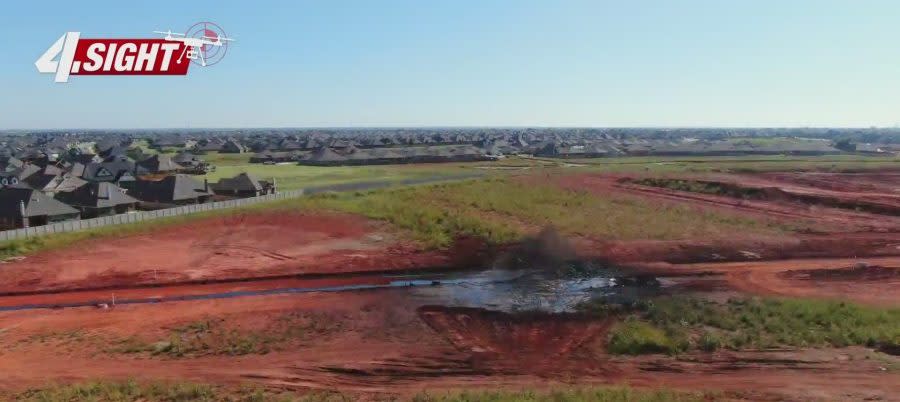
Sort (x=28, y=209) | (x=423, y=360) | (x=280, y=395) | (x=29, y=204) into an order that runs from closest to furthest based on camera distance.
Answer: (x=280, y=395) → (x=423, y=360) → (x=28, y=209) → (x=29, y=204)

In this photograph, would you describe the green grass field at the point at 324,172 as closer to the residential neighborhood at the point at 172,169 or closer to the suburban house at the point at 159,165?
the residential neighborhood at the point at 172,169

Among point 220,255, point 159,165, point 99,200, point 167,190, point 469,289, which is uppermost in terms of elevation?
point 159,165

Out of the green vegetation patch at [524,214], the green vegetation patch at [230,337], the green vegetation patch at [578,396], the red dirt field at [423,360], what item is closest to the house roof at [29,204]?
the green vegetation patch at [524,214]

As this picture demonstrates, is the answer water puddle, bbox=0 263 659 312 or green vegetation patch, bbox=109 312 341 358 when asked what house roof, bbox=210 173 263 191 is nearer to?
water puddle, bbox=0 263 659 312

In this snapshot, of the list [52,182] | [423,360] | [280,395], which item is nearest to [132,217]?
[52,182]

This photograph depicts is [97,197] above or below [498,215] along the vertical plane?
above

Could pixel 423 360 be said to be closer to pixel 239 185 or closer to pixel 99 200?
pixel 99 200

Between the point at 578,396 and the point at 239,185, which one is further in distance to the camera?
the point at 239,185
